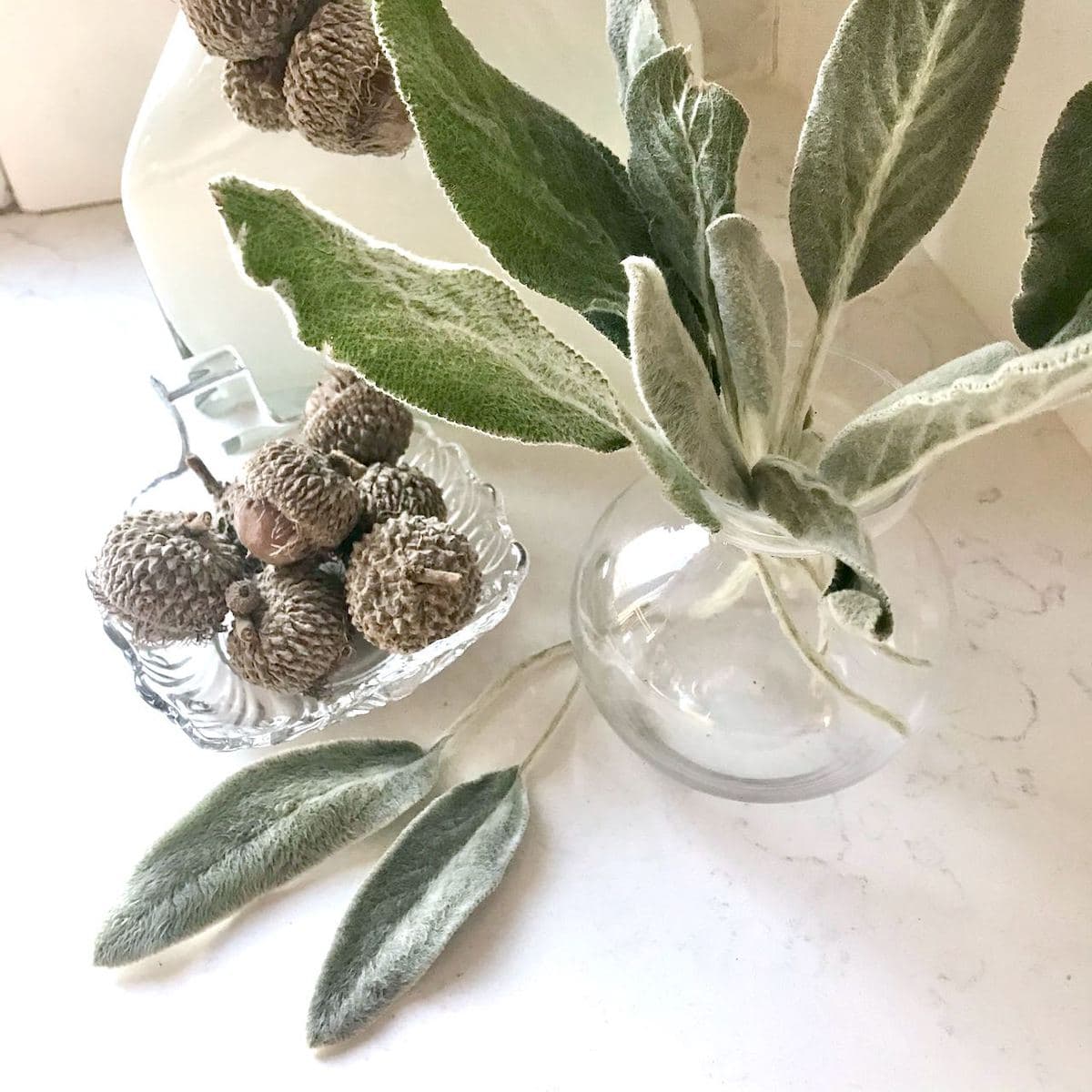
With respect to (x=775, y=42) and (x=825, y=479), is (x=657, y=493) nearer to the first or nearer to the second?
(x=825, y=479)

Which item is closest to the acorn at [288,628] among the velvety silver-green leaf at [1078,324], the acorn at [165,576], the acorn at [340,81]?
the acorn at [165,576]

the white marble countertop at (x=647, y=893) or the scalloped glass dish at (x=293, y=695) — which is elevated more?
the scalloped glass dish at (x=293, y=695)

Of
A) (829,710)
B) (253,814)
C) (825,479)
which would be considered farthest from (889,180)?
(253,814)

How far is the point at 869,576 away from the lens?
234mm

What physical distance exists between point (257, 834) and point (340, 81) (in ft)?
0.84

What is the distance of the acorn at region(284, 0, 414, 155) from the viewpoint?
1.13 feet

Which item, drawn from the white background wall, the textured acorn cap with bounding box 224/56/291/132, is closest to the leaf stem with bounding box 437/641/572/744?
the textured acorn cap with bounding box 224/56/291/132

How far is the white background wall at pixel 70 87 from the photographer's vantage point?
0.56 metres

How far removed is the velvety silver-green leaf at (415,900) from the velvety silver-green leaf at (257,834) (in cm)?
2

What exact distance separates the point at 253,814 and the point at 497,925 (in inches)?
3.8

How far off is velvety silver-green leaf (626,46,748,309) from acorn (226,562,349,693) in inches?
7.6

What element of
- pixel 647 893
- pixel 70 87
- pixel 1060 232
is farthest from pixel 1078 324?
pixel 70 87

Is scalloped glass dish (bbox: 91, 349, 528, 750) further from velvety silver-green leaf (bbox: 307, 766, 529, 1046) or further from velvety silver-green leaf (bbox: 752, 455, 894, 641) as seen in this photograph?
velvety silver-green leaf (bbox: 752, 455, 894, 641)

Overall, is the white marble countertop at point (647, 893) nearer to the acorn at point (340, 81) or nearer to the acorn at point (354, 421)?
the acorn at point (354, 421)
